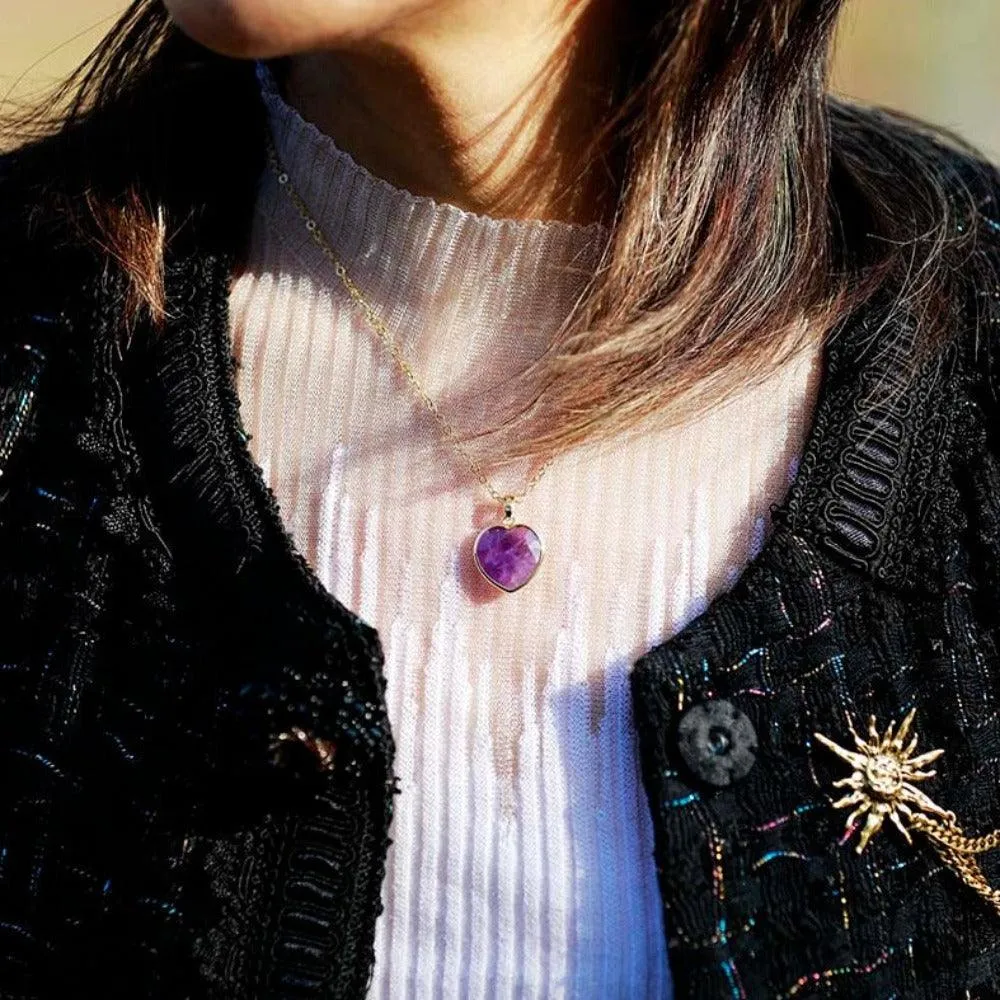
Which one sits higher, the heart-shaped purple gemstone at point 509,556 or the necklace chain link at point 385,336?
the necklace chain link at point 385,336

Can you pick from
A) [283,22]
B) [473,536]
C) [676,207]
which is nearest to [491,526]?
[473,536]

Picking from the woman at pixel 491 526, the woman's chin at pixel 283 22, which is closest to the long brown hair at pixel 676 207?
the woman at pixel 491 526

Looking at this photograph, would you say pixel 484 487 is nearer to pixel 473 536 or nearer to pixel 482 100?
pixel 473 536

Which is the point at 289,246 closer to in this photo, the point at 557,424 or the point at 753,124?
the point at 557,424

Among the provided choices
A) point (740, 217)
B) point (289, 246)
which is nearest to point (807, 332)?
point (740, 217)

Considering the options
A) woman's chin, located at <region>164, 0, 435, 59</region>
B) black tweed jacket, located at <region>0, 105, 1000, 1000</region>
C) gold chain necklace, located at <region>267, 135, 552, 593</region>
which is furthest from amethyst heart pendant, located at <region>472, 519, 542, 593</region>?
woman's chin, located at <region>164, 0, 435, 59</region>

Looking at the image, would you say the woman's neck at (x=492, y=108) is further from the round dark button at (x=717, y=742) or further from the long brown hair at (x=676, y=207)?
the round dark button at (x=717, y=742)

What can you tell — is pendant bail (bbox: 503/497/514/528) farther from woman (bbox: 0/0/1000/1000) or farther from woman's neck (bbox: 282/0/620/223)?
woman's neck (bbox: 282/0/620/223)
